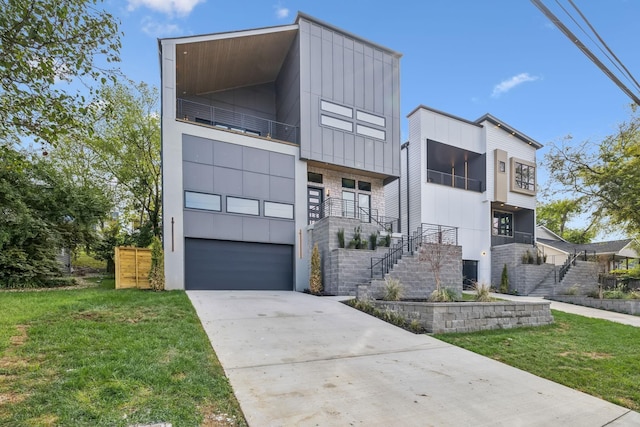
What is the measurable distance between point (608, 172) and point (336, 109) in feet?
46.2

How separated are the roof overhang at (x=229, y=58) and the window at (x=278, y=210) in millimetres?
6937

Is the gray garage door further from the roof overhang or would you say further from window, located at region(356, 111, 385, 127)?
the roof overhang

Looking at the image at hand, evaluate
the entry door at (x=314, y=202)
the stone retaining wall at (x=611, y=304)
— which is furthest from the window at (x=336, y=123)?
the stone retaining wall at (x=611, y=304)

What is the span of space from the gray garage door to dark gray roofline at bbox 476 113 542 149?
14.2 metres

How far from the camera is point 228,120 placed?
57.8 feet

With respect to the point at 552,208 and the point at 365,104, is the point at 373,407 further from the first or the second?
the point at 552,208

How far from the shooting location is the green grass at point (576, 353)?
4.72 meters

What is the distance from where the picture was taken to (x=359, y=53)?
1702 centimetres

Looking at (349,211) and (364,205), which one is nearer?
(349,211)

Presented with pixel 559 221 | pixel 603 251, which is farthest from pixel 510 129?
pixel 559 221

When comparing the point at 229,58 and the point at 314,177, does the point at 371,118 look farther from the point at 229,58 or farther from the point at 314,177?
the point at 229,58

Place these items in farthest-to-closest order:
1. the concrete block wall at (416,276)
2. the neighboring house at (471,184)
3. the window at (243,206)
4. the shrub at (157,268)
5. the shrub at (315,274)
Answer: the neighboring house at (471,184) → the window at (243,206) → the shrub at (315,274) → the concrete block wall at (416,276) → the shrub at (157,268)

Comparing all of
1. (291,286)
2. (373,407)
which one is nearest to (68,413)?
(373,407)

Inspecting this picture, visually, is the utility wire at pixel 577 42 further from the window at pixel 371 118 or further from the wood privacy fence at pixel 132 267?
the wood privacy fence at pixel 132 267
